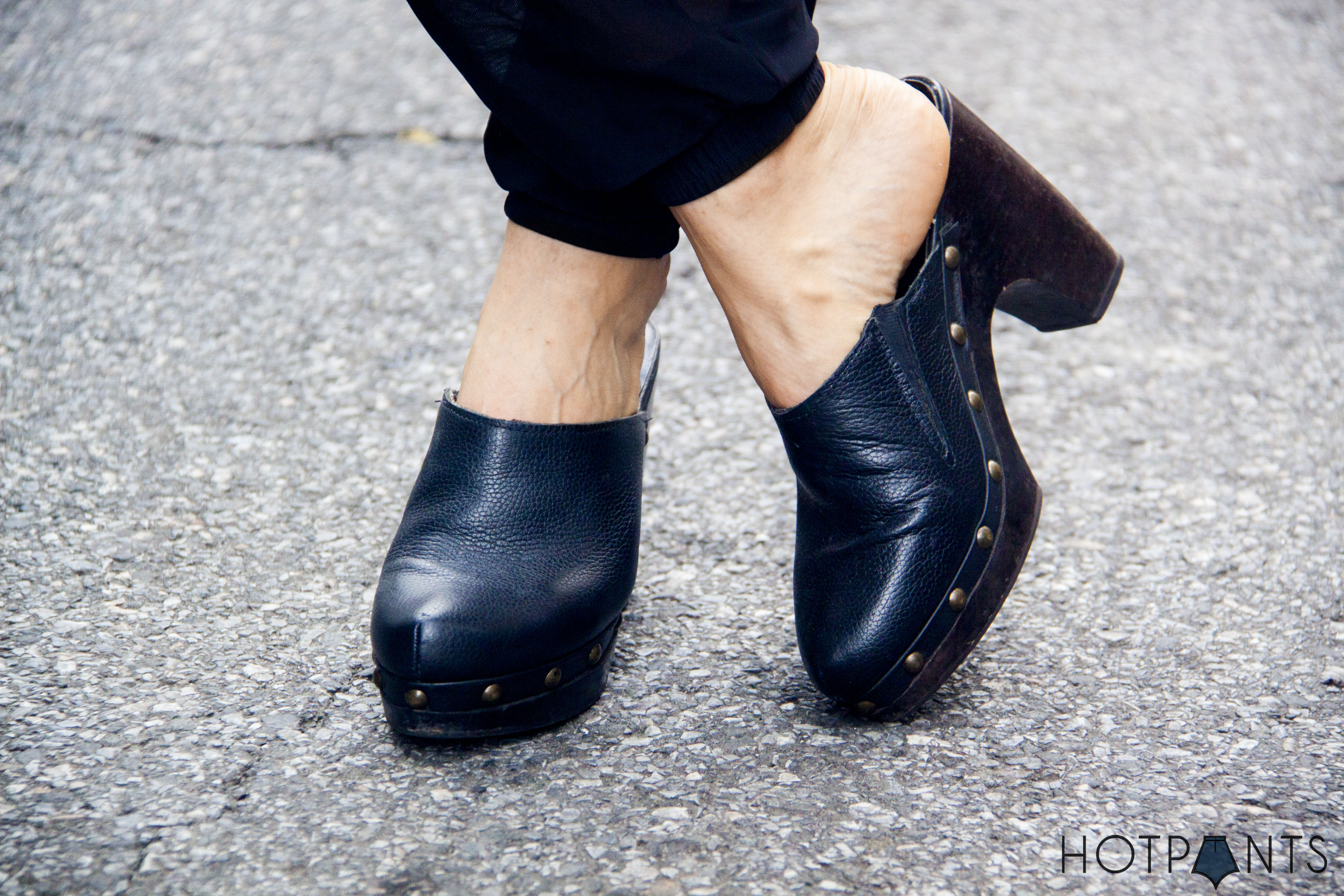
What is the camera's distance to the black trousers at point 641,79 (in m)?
0.79

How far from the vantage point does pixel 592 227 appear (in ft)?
3.10

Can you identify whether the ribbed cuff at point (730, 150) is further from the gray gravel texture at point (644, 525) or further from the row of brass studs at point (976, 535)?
the gray gravel texture at point (644, 525)

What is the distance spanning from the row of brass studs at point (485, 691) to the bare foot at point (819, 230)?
0.27m

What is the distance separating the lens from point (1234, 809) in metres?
0.82

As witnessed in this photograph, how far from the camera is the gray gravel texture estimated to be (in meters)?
0.79

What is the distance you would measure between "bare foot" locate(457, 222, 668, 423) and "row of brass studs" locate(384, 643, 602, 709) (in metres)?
0.20

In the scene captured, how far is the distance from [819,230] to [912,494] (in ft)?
0.70

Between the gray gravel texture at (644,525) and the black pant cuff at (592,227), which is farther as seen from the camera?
the black pant cuff at (592,227)

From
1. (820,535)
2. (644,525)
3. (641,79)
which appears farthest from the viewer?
(644,525)

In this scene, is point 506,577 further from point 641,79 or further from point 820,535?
point 641,79

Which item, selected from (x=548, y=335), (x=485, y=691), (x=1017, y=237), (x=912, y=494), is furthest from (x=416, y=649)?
(x=1017, y=237)

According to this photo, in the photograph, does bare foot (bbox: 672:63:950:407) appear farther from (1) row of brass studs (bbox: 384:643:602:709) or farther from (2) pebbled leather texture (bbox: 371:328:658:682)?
(1) row of brass studs (bbox: 384:643:602:709)

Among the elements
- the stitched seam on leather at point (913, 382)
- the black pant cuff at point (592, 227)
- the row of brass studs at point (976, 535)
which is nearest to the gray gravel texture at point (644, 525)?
the row of brass studs at point (976, 535)

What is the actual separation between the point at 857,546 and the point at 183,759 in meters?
0.52
